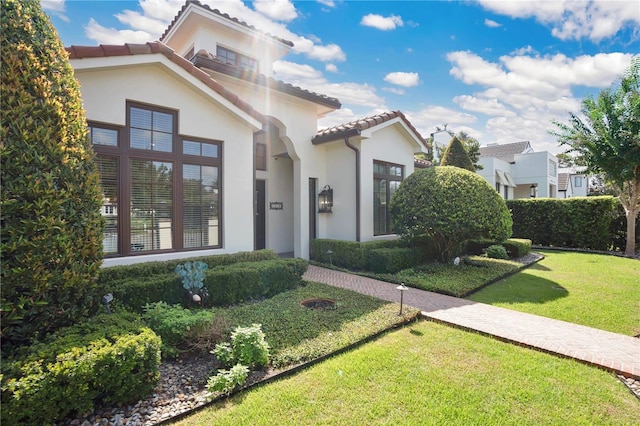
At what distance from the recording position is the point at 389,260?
10820 millimetres

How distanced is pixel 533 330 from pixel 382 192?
8116 millimetres

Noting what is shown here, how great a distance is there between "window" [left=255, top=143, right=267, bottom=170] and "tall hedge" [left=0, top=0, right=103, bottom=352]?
8.78 meters

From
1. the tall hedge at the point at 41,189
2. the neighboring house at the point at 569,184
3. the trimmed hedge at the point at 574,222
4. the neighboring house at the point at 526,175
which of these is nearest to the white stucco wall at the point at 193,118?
the tall hedge at the point at 41,189

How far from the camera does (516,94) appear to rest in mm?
17984

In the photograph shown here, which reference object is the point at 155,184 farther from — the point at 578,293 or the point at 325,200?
the point at 578,293

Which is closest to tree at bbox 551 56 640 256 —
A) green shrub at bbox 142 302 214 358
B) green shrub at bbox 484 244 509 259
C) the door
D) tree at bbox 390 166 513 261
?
green shrub at bbox 484 244 509 259

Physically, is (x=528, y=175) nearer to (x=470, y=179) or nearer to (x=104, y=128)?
(x=470, y=179)

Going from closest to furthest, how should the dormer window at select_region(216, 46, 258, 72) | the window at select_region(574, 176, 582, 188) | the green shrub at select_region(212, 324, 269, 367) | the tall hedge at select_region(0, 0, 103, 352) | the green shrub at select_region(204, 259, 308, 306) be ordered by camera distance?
1. the tall hedge at select_region(0, 0, 103, 352)
2. the green shrub at select_region(212, 324, 269, 367)
3. the green shrub at select_region(204, 259, 308, 306)
4. the dormer window at select_region(216, 46, 258, 72)
5. the window at select_region(574, 176, 582, 188)

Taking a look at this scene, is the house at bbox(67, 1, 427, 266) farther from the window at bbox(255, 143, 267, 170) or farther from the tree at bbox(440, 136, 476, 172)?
the tree at bbox(440, 136, 476, 172)

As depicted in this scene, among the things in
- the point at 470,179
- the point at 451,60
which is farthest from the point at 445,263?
the point at 451,60

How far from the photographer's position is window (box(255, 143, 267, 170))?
13.5 meters

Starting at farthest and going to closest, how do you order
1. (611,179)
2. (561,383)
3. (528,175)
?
1. (528,175)
2. (611,179)
3. (561,383)

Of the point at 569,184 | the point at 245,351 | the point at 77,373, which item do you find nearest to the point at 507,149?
the point at 569,184

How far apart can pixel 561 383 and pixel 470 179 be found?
8108mm
